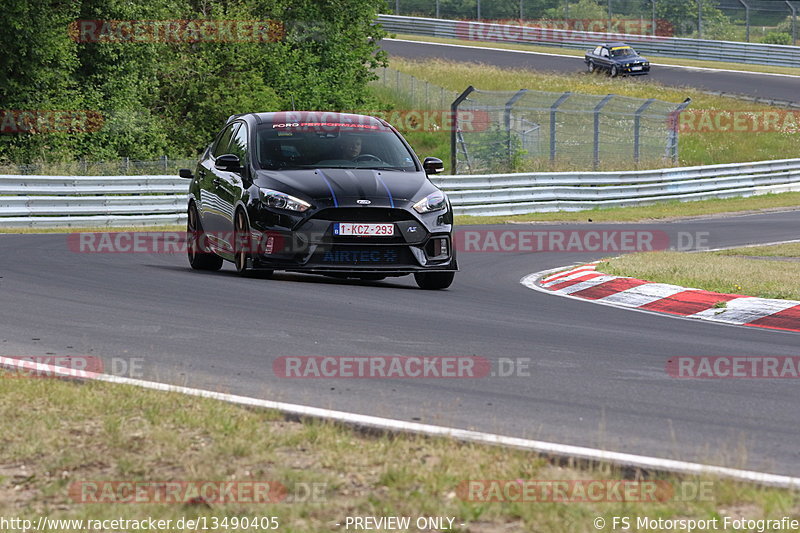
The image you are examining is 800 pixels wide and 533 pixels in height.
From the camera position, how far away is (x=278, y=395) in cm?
620

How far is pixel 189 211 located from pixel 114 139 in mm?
17196

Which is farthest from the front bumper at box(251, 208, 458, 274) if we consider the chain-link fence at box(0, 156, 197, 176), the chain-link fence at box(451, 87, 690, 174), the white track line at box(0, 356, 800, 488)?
the chain-link fence at box(451, 87, 690, 174)

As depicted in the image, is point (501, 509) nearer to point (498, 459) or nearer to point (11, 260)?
point (498, 459)

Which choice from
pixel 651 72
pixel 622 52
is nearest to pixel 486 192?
pixel 622 52

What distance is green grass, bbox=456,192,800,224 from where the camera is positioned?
24641mm

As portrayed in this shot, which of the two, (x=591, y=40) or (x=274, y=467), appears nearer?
(x=274, y=467)

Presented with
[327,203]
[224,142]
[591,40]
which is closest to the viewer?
[327,203]

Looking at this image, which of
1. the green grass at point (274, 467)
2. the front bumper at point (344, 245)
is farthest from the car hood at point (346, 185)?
the green grass at point (274, 467)

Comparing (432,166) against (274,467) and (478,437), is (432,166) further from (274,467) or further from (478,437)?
(274,467)

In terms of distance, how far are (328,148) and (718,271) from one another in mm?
4433

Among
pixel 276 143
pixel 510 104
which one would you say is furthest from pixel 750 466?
pixel 510 104

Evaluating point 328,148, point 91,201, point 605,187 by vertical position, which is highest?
point 328,148

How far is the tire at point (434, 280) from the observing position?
11609 mm

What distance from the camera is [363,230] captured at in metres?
10.7
